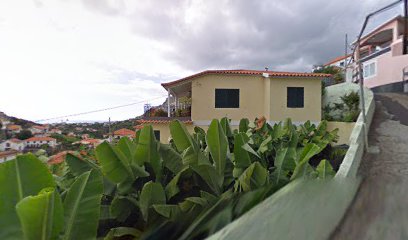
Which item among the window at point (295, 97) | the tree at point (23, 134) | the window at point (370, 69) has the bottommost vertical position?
the tree at point (23, 134)

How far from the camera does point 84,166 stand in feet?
8.95

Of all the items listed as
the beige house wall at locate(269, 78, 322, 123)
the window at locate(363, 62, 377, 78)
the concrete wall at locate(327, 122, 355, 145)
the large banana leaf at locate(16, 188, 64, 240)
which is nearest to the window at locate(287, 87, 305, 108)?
the beige house wall at locate(269, 78, 322, 123)

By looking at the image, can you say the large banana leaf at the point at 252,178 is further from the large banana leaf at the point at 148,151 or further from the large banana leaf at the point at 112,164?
the large banana leaf at the point at 112,164

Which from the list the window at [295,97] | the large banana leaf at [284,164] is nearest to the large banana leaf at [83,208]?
the large banana leaf at [284,164]

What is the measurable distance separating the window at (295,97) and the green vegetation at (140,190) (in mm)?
13888

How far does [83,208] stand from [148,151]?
107 cm

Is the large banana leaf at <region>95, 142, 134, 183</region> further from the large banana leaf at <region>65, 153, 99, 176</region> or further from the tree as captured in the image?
the tree

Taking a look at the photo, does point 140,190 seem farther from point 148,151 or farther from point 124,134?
point 124,134

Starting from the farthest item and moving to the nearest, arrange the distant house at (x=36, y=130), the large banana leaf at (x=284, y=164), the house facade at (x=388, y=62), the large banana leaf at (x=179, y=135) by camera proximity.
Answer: the house facade at (x=388, y=62), the distant house at (x=36, y=130), the large banana leaf at (x=284, y=164), the large banana leaf at (x=179, y=135)

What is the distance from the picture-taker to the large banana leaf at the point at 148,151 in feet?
9.27

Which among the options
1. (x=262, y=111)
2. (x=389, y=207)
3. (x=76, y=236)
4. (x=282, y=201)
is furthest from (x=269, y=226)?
(x=262, y=111)

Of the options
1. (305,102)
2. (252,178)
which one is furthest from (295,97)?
(252,178)

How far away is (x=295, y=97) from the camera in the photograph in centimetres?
1719

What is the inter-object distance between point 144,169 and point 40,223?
52.7 inches
